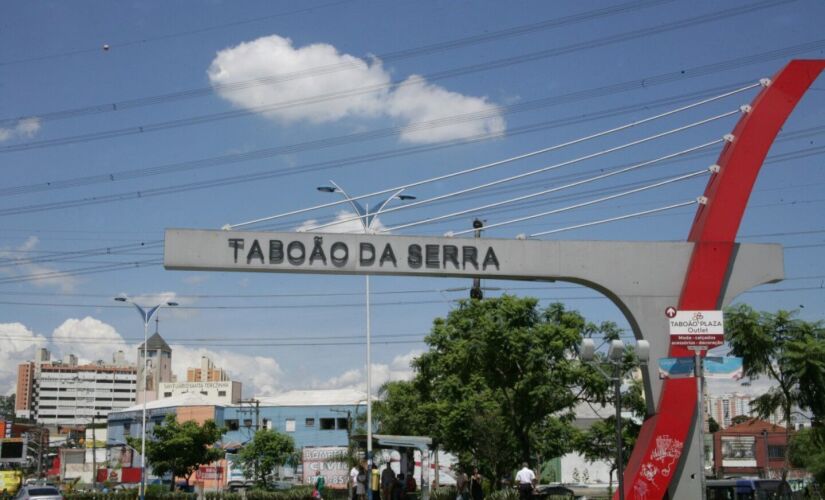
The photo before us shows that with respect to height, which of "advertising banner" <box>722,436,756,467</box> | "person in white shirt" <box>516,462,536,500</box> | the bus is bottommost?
"advertising banner" <box>722,436,756,467</box>

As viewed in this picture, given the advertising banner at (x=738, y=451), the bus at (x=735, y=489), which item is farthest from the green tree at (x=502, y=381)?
the advertising banner at (x=738, y=451)

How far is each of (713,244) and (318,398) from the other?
6898 centimetres

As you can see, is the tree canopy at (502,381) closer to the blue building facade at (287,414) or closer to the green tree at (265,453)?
the green tree at (265,453)

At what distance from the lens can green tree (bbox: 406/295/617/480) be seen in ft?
117

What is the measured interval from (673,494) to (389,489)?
424 inches

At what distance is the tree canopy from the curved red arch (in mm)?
12817

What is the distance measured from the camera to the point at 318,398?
88.3m

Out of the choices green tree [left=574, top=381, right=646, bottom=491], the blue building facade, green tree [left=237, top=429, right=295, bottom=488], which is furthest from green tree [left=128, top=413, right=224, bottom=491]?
green tree [left=574, top=381, right=646, bottom=491]

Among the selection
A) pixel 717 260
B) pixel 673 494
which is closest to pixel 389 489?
pixel 673 494

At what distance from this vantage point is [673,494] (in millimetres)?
22188

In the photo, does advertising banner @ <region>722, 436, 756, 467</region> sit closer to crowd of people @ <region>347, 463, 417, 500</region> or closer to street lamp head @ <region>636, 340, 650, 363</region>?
crowd of people @ <region>347, 463, 417, 500</region>

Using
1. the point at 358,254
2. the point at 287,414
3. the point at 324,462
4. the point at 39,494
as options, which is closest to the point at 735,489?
the point at 358,254

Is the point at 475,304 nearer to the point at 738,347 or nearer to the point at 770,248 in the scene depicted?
the point at 738,347

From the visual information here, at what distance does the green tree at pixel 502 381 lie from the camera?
35531mm
